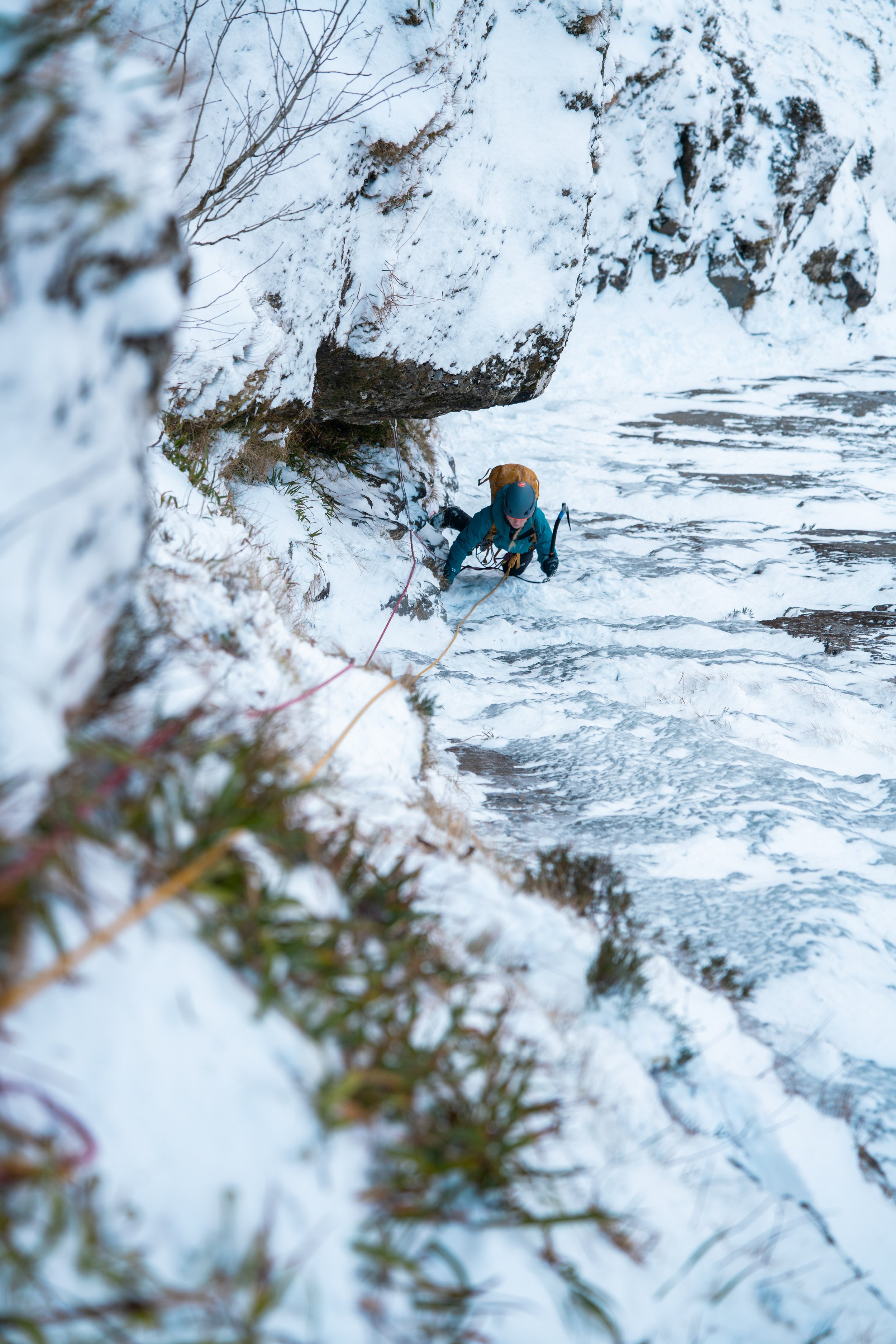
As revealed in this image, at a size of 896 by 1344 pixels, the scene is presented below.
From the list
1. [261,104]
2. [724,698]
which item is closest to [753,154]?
[261,104]

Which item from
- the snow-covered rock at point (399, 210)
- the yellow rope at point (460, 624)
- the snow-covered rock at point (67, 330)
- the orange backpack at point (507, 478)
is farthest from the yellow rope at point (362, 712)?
the snow-covered rock at point (399, 210)

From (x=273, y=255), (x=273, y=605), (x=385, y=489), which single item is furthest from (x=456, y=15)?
(x=273, y=605)

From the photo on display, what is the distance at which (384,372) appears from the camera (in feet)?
18.1

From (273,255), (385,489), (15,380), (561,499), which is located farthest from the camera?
(561,499)

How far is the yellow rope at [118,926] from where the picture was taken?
1.11m

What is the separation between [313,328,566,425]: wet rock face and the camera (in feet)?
17.7

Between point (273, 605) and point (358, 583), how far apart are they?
1919mm

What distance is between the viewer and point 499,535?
→ 6309mm

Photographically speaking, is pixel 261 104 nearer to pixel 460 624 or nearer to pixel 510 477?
pixel 510 477

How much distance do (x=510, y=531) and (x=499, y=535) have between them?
0.13 m

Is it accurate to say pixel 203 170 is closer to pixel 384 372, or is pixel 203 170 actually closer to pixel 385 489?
pixel 384 372

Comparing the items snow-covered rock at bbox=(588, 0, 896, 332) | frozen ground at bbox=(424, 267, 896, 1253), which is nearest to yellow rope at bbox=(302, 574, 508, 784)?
frozen ground at bbox=(424, 267, 896, 1253)

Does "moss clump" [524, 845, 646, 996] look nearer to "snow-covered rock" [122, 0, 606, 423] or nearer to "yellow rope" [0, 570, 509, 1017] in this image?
"yellow rope" [0, 570, 509, 1017]

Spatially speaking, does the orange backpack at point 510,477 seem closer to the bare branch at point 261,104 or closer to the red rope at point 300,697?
the bare branch at point 261,104
